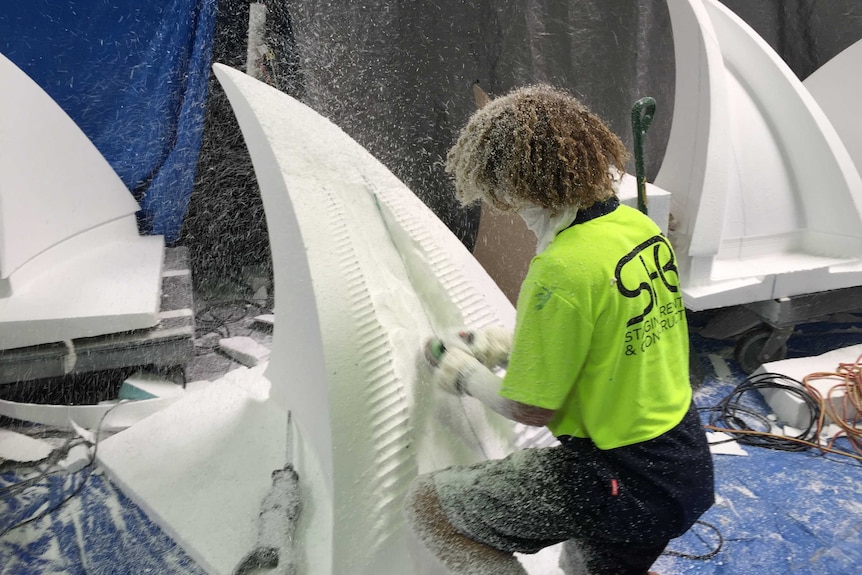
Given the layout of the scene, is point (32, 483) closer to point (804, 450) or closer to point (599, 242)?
point (599, 242)

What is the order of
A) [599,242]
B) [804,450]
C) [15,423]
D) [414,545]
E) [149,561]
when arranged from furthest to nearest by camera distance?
1. [15,423]
2. [804,450]
3. [149,561]
4. [414,545]
5. [599,242]

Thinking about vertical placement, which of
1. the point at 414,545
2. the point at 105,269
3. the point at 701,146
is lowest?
the point at 414,545

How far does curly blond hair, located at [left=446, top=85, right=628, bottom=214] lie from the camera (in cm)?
104

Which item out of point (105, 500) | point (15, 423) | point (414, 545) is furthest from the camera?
point (15, 423)

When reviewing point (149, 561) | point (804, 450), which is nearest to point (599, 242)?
point (149, 561)

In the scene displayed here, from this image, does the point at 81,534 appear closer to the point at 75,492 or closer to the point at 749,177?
the point at 75,492

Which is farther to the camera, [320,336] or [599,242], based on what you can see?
[320,336]

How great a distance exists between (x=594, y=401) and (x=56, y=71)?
118 inches

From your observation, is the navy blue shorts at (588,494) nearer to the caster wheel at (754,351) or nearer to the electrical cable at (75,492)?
the electrical cable at (75,492)

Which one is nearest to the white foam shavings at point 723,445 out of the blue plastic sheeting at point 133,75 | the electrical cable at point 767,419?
the electrical cable at point 767,419

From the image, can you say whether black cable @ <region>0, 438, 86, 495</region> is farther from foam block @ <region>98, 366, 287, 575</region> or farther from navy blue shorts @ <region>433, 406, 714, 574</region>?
navy blue shorts @ <region>433, 406, 714, 574</region>

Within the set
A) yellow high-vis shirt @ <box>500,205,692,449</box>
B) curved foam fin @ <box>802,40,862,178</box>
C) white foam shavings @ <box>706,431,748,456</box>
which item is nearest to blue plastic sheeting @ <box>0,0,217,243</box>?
yellow high-vis shirt @ <box>500,205,692,449</box>

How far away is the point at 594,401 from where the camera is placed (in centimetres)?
108

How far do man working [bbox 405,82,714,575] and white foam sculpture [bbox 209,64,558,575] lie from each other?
144 mm
